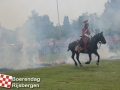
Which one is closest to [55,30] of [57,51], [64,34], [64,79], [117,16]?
[64,34]

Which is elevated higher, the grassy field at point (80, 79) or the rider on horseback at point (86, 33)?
the rider on horseback at point (86, 33)

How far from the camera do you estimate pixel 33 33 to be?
32.3 metres

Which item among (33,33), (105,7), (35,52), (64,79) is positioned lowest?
(64,79)

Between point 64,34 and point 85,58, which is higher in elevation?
point 64,34

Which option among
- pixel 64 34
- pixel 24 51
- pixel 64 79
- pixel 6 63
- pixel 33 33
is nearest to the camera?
pixel 64 79

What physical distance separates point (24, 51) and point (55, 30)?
40.8 feet

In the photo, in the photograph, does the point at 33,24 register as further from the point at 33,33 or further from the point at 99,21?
A: the point at 99,21

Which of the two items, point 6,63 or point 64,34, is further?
point 64,34

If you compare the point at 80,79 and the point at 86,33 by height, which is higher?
the point at 86,33

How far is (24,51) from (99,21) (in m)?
10.2

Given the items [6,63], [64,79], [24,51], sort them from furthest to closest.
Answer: [24,51]
[6,63]
[64,79]

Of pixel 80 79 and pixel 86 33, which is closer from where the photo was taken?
pixel 80 79

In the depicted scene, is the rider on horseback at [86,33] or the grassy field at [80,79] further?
the rider on horseback at [86,33]

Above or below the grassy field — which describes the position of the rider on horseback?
above
